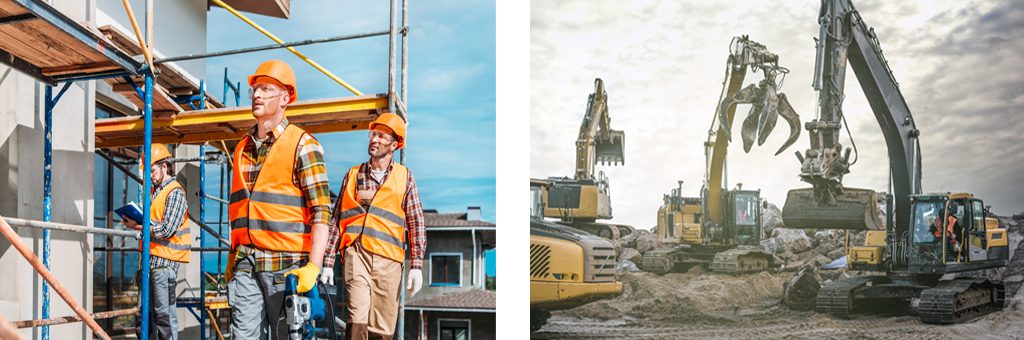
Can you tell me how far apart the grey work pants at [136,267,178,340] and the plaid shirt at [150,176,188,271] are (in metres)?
0.05

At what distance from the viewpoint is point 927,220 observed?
266 inches

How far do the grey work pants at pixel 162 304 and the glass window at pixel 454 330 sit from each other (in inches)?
103

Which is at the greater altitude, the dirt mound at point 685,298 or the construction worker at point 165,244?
the construction worker at point 165,244

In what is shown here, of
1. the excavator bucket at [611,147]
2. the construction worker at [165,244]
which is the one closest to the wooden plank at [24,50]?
the construction worker at [165,244]

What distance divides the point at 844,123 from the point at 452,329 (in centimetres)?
358

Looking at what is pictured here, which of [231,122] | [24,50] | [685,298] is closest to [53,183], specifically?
[24,50]

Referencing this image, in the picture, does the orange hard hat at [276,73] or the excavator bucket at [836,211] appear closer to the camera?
the orange hard hat at [276,73]

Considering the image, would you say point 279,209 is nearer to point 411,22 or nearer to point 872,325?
point 411,22

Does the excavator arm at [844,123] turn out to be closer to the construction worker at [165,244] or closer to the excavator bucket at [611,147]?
the excavator bucket at [611,147]

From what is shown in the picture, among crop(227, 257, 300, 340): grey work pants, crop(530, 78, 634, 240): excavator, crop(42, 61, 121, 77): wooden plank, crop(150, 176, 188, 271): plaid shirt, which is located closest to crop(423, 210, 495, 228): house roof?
crop(530, 78, 634, 240): excavator

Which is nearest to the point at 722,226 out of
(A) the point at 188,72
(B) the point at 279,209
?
(A) the point at 188,72

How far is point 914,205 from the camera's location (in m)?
6.83

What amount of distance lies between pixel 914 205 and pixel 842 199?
1.75 feet

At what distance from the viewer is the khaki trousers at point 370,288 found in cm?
441
